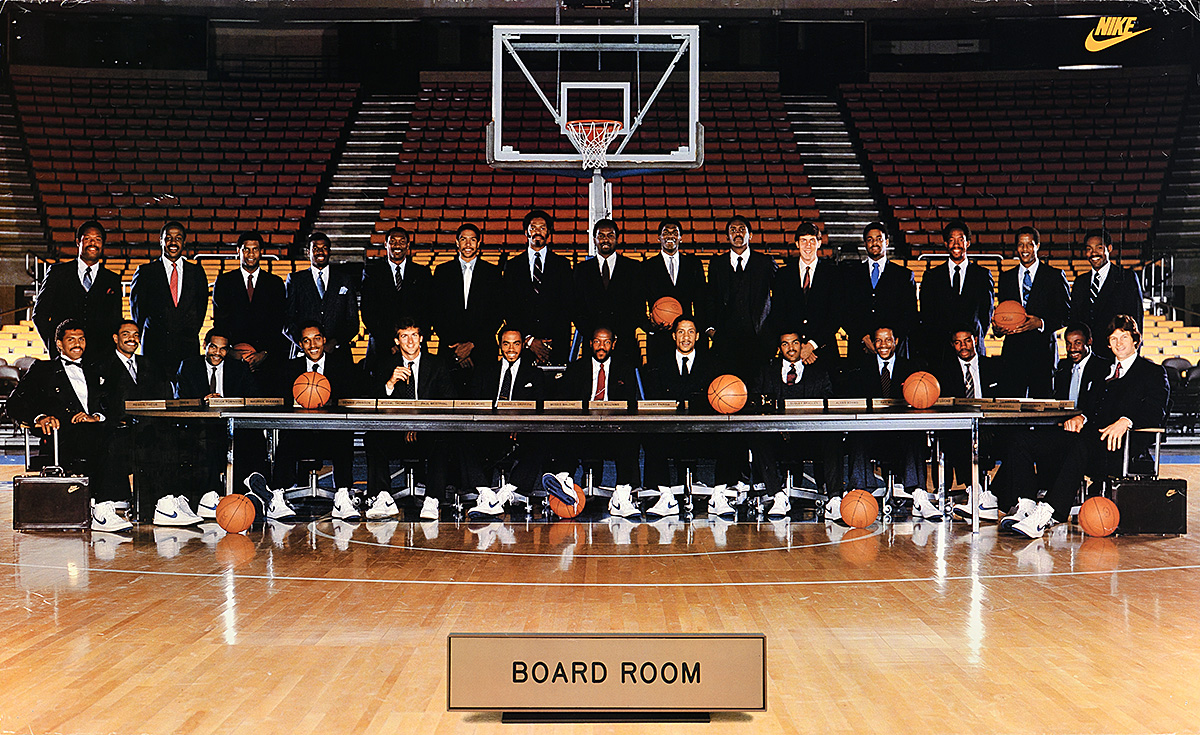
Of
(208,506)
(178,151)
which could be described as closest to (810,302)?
(208,506)

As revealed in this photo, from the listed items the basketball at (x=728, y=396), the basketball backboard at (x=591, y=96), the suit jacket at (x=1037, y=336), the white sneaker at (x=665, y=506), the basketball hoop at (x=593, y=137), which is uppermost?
the basketball backboard at (x=591, y=96)

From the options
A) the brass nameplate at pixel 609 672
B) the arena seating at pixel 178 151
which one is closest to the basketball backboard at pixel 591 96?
the arena seating at pixel 178 151

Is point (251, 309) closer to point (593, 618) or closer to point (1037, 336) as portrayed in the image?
point (593, 618)

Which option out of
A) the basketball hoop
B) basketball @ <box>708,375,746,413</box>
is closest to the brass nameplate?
basketball @ <box>708,375,746,413</box>

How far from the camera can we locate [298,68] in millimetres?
16062

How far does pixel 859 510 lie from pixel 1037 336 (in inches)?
73.9

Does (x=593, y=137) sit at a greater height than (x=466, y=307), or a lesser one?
greater

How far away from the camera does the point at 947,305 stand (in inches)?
266

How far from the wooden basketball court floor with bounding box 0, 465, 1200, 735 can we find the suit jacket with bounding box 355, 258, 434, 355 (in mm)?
1379

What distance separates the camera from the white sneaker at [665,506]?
6.40 metres

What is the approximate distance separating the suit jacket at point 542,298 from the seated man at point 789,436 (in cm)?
136

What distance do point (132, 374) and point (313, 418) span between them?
1.40 m

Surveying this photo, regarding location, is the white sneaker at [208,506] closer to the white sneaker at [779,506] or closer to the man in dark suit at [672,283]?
the man in dark suit at [672,283]

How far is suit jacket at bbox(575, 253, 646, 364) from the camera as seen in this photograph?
6777 millimetres
